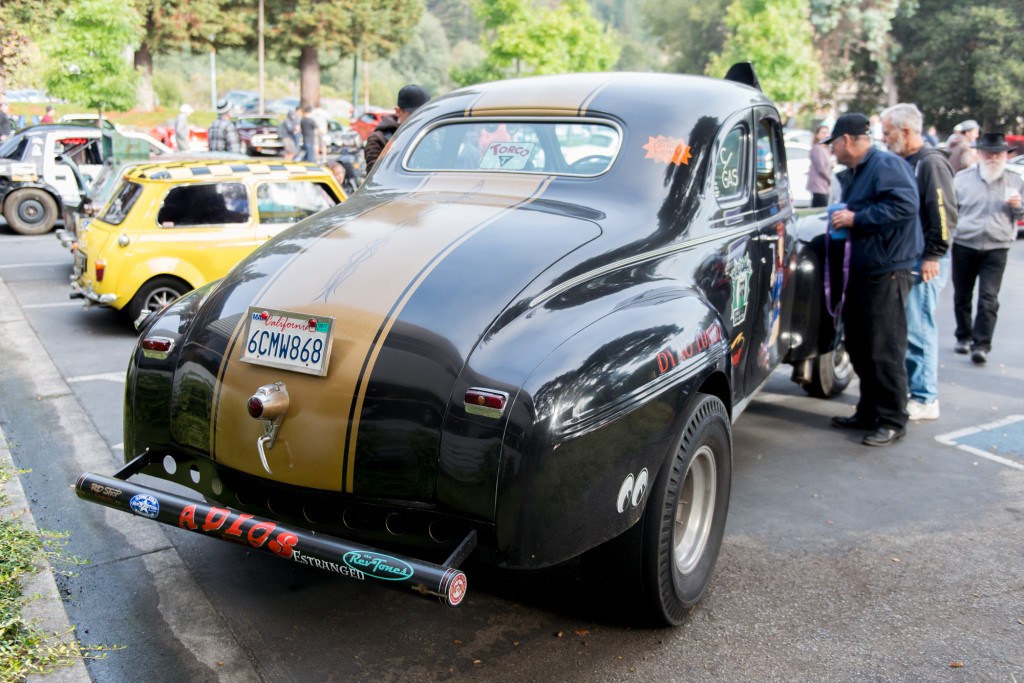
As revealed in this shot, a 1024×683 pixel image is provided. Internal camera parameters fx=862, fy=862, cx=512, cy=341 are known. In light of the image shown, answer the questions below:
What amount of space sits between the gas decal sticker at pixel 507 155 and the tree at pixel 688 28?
→ 163ft

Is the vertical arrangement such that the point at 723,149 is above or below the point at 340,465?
above

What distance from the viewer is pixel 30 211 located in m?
14.1

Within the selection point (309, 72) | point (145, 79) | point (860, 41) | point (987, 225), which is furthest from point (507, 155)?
point (860, 41)

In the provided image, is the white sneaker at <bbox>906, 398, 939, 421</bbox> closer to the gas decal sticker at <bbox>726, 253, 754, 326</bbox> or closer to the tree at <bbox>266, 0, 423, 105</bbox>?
the gas decal sticker at <bbox>726, 253, 754, 326</bbox>

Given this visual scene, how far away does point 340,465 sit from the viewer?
2.89 metres

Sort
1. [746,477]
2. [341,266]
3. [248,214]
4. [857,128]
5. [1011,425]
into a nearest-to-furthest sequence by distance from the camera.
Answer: [341,266] < [746,477] < [857,128] < [1011,425] < [248,214]

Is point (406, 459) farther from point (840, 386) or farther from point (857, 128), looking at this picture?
point (840, 386)

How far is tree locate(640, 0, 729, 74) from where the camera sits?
50969mm

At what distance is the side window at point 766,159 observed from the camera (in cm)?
498

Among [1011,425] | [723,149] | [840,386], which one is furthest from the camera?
[840,386]

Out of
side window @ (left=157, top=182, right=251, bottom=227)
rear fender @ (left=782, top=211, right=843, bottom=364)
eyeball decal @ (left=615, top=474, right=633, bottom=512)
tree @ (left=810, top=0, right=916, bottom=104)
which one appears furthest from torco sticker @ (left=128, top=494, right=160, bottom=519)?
tree @ (left=810, top=0, right=916, bottom=104)

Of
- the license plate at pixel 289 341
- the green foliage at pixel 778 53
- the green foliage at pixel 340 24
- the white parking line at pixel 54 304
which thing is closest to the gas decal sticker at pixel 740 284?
the license plate at pixel 289 341

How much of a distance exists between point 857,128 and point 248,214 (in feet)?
18.4

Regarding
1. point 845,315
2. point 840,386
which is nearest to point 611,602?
point 845,315
